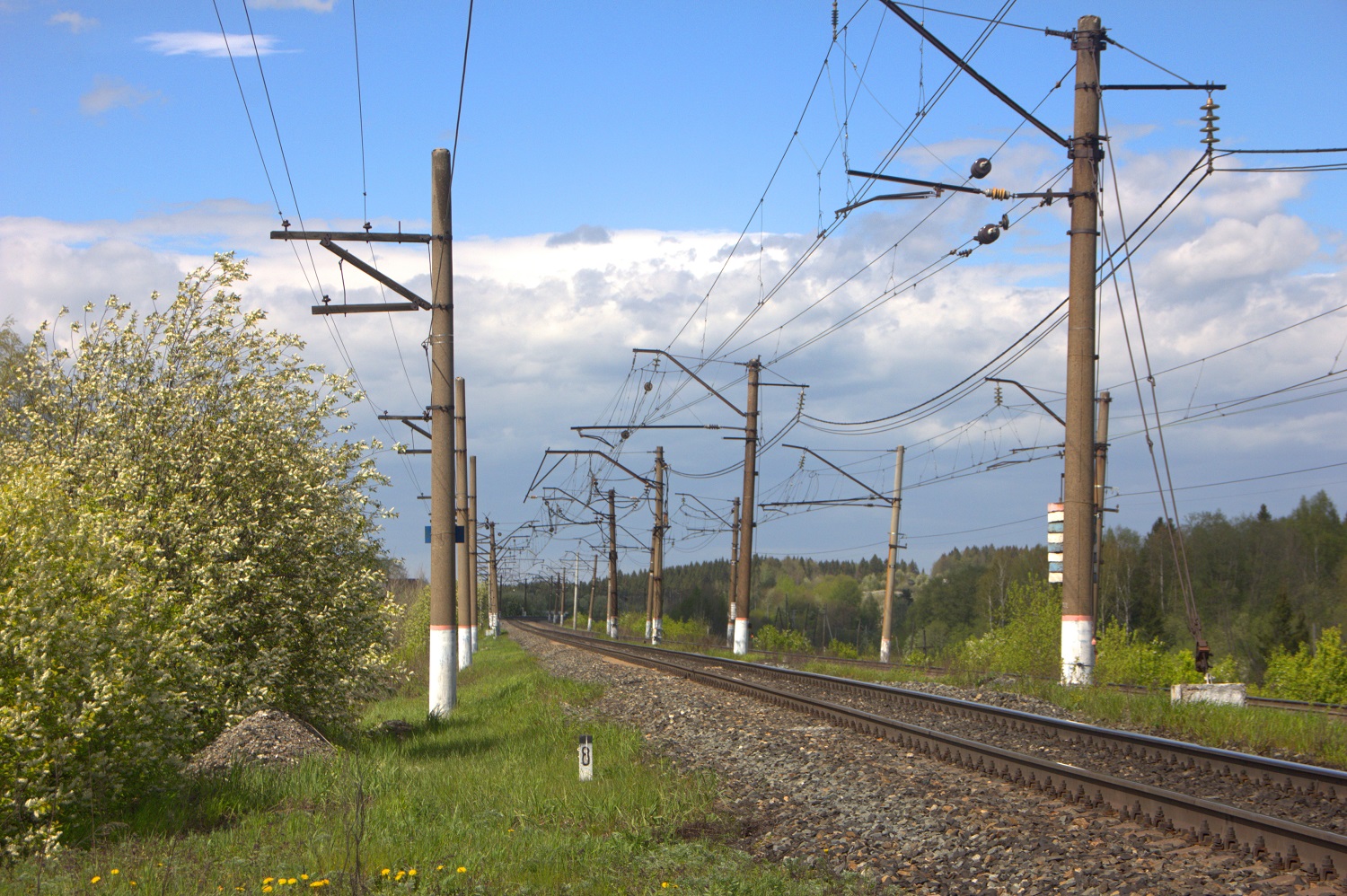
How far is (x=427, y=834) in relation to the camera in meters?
8.68

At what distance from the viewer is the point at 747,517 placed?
117 feet

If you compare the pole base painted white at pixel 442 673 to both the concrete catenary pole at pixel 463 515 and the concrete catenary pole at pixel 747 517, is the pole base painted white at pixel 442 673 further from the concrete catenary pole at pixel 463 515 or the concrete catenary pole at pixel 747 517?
the concrete catenary pole at pixel 747 517

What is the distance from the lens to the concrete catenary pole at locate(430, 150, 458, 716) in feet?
57.1

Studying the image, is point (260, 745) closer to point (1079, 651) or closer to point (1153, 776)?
point (1153, 776)

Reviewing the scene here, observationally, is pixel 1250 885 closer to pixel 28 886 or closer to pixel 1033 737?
pixel 1033 737

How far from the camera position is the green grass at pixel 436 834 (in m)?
7.23

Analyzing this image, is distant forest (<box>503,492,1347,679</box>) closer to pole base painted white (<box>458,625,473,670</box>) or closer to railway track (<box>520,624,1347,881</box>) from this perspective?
pole base painted white (<box>458,625,473,670</box>)

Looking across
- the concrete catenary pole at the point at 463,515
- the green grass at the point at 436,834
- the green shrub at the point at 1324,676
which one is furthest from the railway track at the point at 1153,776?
the concrete catenary pole at the point at 463,515

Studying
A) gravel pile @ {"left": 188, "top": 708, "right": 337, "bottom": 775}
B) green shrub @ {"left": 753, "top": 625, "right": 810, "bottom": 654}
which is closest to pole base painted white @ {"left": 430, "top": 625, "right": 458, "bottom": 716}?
gravel pile @ {"left": 188, "top": 708, "right": 337, "bottom": 775}

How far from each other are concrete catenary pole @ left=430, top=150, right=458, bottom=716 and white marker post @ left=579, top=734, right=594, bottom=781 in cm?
674

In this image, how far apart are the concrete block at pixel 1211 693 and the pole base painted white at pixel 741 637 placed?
20521 mm

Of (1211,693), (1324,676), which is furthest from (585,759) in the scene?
(1324,676)

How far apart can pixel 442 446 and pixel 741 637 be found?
20.3 m

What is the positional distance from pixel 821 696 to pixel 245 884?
12.7 meters
